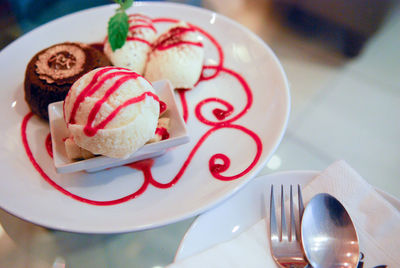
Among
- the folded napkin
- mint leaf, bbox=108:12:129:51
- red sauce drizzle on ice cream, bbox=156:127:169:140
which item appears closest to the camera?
the folded napkin

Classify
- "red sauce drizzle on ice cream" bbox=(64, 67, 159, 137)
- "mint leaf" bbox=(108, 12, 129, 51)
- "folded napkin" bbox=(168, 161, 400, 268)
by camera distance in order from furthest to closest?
"mint leaf" bbox=(108, 12, 129, 51)
"red sauce drizzle on ice cream" bbox=(64, 67, 159, 137)
"folded napkin" bbox=(168, 161, 400, 268)

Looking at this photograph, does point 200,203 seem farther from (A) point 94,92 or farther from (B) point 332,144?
(B) point 332,144

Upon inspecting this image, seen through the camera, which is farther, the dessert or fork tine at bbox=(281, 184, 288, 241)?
the dessert

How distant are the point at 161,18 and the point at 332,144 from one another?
3.58 feet

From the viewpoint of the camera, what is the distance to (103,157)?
3.45 feet

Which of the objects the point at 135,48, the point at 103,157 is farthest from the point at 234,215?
the point at 135,48

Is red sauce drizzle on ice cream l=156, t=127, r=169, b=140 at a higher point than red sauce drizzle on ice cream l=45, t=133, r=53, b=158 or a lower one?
higher

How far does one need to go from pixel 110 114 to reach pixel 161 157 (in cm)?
29

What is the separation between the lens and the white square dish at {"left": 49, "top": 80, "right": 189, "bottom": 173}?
103 centimetres

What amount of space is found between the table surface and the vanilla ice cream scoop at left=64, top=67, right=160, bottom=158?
31 cm

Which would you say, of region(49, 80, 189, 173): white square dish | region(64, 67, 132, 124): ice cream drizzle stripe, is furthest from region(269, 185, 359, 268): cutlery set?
region(64, 67, 132, 124): ice cream drizzle stripe

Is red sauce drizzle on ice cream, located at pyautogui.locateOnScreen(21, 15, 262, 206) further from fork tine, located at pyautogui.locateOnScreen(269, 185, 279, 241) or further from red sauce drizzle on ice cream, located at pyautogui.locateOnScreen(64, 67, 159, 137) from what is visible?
fork tine, located at pyautogui.locateOnScreen(269, 185, 279, 241)

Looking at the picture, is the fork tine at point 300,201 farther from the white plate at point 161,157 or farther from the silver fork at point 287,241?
the white plate at point 161,157

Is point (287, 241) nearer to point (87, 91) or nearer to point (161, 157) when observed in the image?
point (161, 157)
